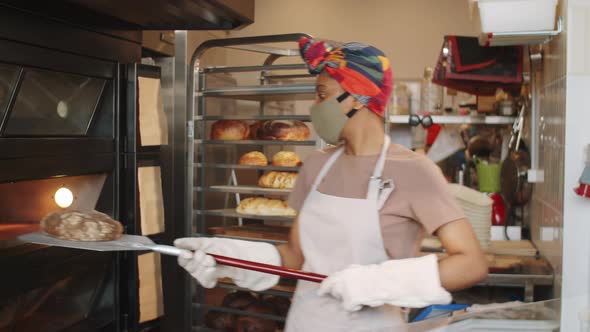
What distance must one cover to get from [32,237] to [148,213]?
2.58 feet

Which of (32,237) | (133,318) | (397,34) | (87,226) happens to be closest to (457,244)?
(87,226)

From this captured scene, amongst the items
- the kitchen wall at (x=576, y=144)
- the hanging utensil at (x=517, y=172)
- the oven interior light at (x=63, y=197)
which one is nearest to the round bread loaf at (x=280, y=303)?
the hanging utensil at (x=517, y=172)

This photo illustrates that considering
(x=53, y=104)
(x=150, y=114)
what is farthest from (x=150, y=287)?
(x=53, y=104)

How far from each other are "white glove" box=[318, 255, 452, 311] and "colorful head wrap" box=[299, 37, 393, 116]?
1.29ft

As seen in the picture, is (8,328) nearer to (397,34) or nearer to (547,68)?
(547,68)

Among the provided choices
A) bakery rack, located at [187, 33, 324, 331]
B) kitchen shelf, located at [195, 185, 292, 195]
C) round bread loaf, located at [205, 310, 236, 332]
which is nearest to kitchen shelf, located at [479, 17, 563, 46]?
bakery rack, located at [187, 33, 324, 331]

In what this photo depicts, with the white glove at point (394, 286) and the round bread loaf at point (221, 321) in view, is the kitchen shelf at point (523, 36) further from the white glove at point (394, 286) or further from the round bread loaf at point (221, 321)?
the round bread loaf at point (221, 321)

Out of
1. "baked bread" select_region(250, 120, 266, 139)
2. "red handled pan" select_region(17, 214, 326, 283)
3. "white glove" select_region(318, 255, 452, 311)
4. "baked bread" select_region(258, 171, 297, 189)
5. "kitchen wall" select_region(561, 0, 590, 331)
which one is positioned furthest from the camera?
"baked bread" select_region(250, 120, 266, 139)

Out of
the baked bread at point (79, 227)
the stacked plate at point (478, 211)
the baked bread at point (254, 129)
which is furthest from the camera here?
the baked bread at point (254, 129)

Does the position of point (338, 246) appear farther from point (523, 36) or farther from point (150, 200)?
point (523, 36)

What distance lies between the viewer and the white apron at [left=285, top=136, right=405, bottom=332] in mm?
1412

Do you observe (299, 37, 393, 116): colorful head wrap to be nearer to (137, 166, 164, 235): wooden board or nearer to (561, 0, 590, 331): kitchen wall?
(561, 0, 590, 331): kitchen wall

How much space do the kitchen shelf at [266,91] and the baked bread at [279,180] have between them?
1.36 feet

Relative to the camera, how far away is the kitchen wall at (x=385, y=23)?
5.59 meters
